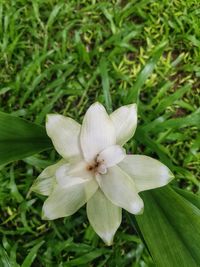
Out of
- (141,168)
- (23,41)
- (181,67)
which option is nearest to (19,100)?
(23,41)

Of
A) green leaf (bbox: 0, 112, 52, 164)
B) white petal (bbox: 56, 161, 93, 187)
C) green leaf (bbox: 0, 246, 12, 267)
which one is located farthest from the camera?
green leaf (bbox: 0, 246, 12, 267)

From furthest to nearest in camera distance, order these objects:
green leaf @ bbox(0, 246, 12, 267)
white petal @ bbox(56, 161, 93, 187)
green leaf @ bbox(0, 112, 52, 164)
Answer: green leaf @ bbox(0, 246, 12, 267) → green leaf @ bbox(0, 112, 52, 164) → white petal @ bbox(56, 161, 93, 187)

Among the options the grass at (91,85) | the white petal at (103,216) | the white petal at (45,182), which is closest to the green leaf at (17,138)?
the white petal at (45,182)

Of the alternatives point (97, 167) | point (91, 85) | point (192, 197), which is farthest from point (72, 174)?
point (91, 85)

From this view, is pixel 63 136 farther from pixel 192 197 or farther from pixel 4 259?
pixel 4 259

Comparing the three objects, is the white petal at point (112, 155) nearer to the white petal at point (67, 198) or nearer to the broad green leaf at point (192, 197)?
the white petal at point (67, 198)

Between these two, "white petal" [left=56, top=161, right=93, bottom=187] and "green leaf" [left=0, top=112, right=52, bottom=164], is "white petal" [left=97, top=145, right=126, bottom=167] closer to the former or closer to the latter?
"white petal" [left=56, top=161, right=93, bottom=187]

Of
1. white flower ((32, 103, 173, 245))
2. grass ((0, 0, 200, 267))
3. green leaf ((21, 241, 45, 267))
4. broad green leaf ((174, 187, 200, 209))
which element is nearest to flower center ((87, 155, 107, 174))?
white flower ((32, 103, 173, 245))
